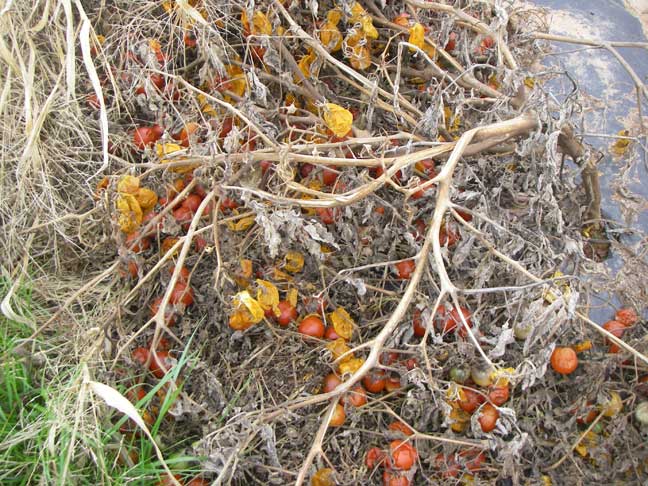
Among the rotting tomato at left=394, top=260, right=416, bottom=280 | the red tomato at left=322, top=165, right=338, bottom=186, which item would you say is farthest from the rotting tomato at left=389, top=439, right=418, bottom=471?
the red tomato at left=322, top=165, right=338, bottom=186

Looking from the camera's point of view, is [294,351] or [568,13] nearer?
[294,351]

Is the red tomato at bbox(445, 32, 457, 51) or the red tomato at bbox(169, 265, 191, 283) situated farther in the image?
the red tomato at bbox(445, 32, 457, 51)

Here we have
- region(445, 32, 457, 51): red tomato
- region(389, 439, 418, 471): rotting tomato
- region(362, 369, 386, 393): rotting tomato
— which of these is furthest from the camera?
region(445, 32, 457, 51): red tomato

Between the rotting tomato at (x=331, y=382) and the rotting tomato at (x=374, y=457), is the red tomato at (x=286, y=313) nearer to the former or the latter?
the rotting tomato at (x=331, y=382)

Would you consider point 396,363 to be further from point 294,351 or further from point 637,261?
point 637,261

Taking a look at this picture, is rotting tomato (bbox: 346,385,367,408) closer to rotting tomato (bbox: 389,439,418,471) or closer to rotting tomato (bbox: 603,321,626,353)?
rotting tomato (bbox: 389,439,418,471)

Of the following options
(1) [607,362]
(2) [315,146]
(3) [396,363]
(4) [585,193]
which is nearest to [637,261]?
(4) [585,193]
